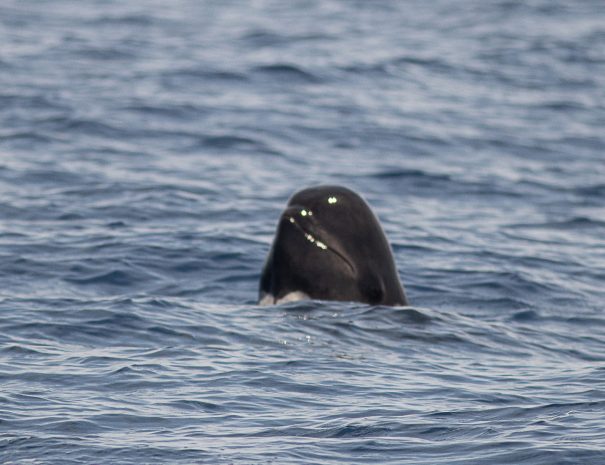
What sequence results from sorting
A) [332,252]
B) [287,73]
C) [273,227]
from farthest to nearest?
[287,73] < [273,227] < [332,252]

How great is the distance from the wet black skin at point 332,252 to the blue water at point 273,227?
0.26 m

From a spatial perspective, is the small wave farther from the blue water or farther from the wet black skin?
the wet black skin

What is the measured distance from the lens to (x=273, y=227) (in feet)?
63.1

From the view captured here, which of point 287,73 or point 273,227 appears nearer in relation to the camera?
point 273,227

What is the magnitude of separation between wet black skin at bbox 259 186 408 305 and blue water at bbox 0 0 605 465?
0.26 metres

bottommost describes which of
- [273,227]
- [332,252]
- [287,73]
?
[273,227]

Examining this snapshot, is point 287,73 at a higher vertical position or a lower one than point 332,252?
lower

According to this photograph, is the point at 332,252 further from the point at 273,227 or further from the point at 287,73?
the point at 287,73

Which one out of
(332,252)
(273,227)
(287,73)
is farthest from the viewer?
(287,73)

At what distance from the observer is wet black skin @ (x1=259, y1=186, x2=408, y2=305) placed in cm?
1409

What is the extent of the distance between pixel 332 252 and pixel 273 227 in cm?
518

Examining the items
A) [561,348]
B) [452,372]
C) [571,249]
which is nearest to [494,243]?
[571,249]

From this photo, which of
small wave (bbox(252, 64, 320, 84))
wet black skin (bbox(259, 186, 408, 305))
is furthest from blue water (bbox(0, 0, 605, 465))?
wet black skin (bbox(259, 186, 408, 305))

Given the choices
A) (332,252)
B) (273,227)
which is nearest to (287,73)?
(273,227)
